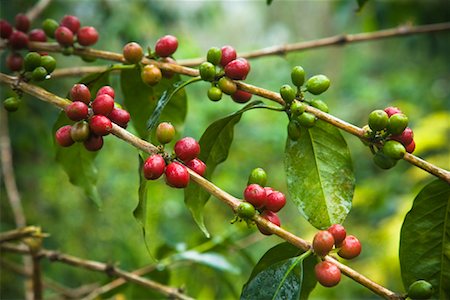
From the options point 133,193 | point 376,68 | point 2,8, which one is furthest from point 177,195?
point 376,68

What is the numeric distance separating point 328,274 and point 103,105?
0.31 m

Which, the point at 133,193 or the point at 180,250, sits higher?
the point at 133,193

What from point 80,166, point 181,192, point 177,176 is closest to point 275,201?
point 177,176

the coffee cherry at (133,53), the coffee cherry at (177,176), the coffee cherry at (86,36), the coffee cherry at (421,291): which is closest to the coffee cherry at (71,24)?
the coffee cherry at (86,36)

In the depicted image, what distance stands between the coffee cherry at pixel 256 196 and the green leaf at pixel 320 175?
2.7 inches

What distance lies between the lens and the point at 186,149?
1.98ft

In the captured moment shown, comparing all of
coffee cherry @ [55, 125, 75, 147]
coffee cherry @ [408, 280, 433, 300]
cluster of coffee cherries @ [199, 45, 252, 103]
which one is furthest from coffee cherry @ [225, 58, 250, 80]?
coffee cherry @ [408, 280, 433, 300]

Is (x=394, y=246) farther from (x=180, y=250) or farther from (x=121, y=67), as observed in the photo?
(x=121, y=67)

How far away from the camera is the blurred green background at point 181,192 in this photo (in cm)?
153

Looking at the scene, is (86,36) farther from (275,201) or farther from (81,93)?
(275,201)

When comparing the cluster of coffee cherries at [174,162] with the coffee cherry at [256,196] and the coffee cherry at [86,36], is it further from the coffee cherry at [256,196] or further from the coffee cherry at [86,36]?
the coffee cherry at [86,36]

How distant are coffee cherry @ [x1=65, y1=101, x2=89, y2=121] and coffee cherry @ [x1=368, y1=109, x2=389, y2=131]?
1.06ft

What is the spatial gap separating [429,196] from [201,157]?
0.97ft

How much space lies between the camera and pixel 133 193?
249 cm
